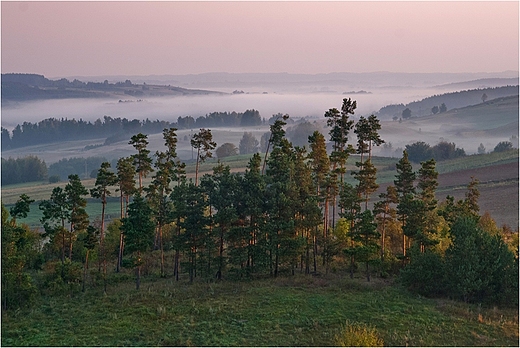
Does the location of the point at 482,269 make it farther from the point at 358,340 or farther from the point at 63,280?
the point at 63,280

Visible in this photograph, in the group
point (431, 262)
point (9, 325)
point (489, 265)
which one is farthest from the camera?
point (431, 262)

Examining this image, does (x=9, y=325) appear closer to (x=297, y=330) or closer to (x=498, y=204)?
(x=297, y=330)

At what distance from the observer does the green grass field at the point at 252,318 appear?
28062mm

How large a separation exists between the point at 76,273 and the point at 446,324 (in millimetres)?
30456

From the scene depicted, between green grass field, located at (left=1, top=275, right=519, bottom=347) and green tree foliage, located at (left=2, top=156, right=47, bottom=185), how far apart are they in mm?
156111

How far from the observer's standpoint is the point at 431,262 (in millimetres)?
38281

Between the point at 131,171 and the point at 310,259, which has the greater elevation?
the point at 131,171

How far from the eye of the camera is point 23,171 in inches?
7087

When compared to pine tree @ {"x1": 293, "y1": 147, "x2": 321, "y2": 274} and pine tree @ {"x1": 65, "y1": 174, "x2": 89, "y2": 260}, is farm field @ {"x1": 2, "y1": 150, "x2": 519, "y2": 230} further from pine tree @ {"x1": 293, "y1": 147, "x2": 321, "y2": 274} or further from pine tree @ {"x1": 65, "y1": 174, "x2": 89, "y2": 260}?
pine tree @ {"x1": 65, "y1": 174, "x2": 89, "y2": 260}

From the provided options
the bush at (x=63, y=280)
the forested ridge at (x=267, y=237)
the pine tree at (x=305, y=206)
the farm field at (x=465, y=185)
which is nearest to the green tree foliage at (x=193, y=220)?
the forested ridge at (x=267, y=237)

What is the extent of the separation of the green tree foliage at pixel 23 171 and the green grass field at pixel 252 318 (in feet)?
512

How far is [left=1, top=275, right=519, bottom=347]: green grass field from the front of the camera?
92.1 ft

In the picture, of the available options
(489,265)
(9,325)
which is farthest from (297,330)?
(9,325)

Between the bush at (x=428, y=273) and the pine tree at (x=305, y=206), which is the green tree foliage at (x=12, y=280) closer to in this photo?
the pine tree at (x=305, y=206)
